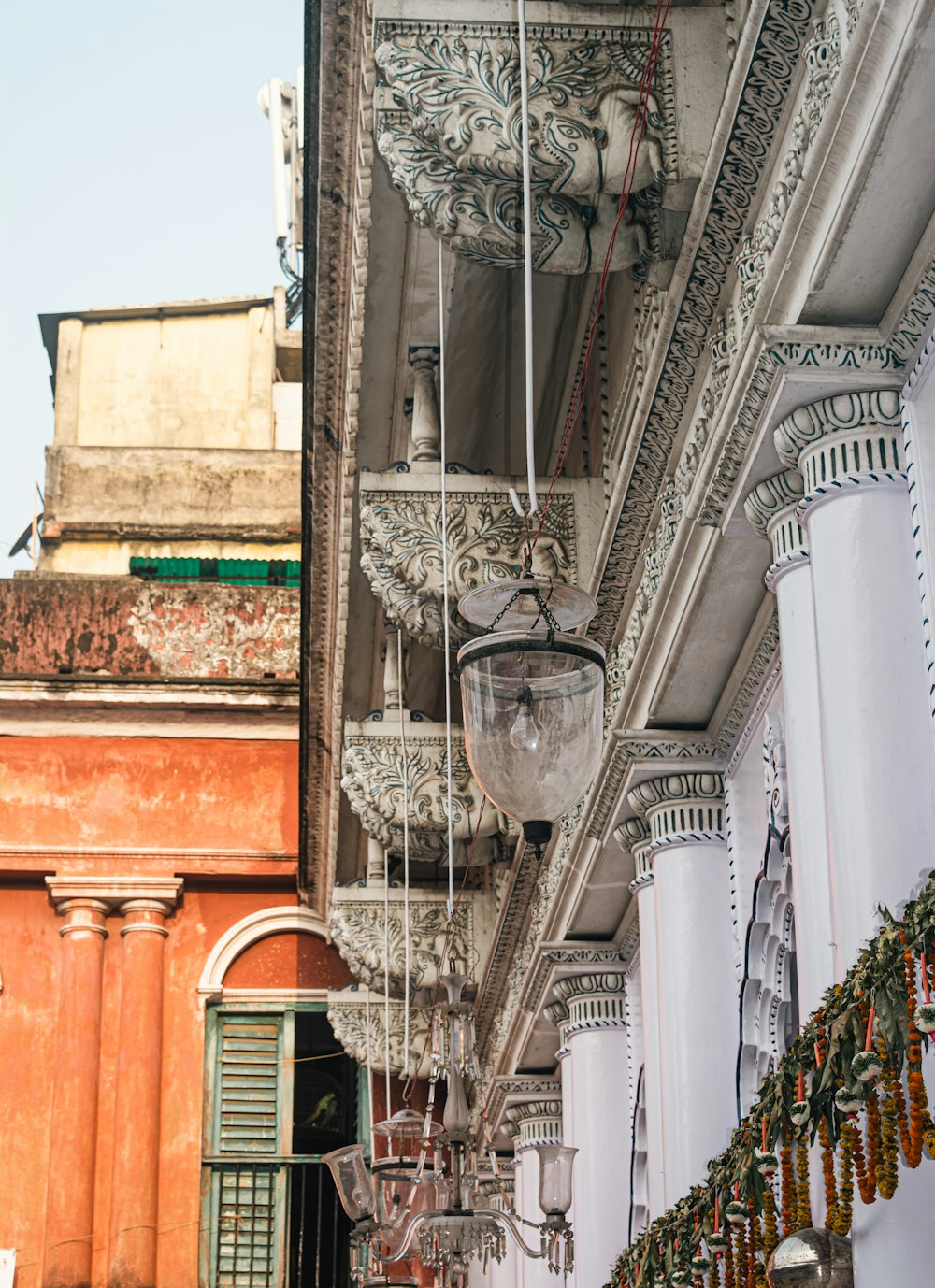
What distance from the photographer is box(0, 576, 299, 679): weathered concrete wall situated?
14461mm

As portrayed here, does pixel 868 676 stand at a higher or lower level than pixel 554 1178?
higher

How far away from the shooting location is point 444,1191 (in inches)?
229

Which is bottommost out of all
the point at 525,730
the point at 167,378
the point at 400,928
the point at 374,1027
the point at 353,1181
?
the point at 353,1181

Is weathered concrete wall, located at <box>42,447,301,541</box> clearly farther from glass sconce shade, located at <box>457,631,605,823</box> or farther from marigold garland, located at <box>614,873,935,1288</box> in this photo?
marigold garland, located at <box>614,873,935,1288</box>

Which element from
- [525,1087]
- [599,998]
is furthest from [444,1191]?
[525,1087]

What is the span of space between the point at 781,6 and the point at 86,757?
10331mm

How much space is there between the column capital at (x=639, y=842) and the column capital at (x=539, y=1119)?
406 centimetres

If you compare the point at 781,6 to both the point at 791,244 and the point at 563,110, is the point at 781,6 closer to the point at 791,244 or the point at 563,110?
the point at 791,244

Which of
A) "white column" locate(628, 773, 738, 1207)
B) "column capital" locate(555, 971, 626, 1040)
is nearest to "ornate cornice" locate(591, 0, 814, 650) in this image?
"white column" locate(628, 773, 738, 1207)

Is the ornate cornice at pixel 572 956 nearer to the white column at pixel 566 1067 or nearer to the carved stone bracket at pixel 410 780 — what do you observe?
the white column at pixel 566 1067

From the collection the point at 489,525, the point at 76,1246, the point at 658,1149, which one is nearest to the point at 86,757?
the point at 76,1246

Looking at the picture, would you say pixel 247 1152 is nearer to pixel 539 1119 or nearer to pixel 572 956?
pixel 539 1119

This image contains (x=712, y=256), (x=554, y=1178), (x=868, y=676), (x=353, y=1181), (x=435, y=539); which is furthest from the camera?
(x=435, y=539)

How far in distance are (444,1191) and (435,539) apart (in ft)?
7.75
